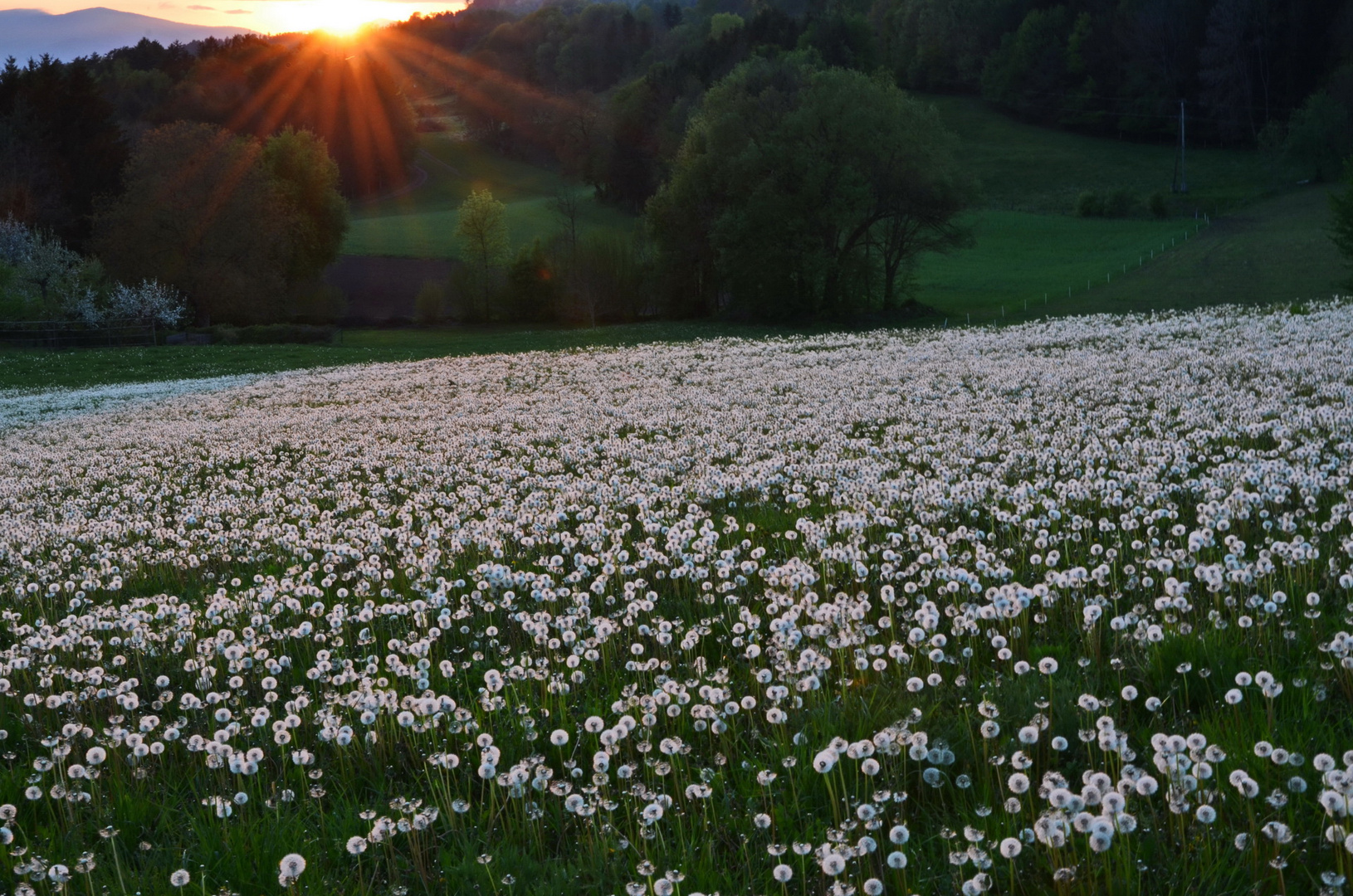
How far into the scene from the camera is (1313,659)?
4.80 m

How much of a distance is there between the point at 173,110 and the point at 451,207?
122 ft

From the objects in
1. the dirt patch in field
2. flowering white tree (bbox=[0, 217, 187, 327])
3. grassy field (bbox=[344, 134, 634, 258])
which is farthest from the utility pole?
flowering white tree (bbox=[0, 217, 187, 327])

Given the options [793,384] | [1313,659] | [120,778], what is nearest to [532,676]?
[120,778]

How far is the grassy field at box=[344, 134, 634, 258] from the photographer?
112000 mm

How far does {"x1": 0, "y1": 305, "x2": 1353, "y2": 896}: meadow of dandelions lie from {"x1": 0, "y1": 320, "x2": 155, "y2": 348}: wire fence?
49985 millimetres

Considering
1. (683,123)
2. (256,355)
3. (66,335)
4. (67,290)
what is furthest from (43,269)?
(683,123)

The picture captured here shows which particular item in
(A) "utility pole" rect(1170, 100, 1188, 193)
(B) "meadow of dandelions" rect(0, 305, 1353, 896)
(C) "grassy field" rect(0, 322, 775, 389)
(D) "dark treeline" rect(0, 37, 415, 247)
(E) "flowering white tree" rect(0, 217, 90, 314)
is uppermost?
(D) "dark treeline" rect(0, 37, 415, 247)

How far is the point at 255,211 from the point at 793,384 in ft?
208

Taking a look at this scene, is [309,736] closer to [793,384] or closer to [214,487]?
[214,487]

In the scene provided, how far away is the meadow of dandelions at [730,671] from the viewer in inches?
149

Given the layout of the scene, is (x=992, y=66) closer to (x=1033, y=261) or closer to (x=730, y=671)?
(x=1033, y=261)

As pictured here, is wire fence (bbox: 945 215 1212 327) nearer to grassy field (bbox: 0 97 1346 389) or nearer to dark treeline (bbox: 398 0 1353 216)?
grassy field (bbox: 0 97 1346 389)

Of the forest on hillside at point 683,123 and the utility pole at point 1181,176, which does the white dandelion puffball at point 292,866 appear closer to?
the forest on hillside at point 683,123

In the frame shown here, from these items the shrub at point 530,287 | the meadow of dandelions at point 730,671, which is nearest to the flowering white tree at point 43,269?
the shrub at point 530,287
